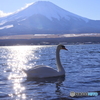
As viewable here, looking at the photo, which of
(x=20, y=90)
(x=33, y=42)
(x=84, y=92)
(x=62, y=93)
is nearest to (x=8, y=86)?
(x=20, y=90)

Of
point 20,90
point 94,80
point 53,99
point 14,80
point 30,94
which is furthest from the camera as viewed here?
point 14,80

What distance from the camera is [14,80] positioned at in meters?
14.4

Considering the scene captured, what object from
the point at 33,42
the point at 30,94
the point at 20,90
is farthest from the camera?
the point at 33,42

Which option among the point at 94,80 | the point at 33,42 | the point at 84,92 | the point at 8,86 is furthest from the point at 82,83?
the point at 33,42

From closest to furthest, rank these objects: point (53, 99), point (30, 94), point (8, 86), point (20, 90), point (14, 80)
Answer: point (53, 99)
point (30, 94)
point (20, 90)
point (8, 86)
point (14, 80)

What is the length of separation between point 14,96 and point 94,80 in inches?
198

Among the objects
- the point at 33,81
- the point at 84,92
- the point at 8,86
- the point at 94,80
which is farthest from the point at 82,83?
the point at 8,86

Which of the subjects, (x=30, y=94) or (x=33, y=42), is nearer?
(x=30, y=94)

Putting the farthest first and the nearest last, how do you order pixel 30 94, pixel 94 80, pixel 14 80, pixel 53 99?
pixel 14 80, pixel 94 80, pixel 30 94, pixel 53 99

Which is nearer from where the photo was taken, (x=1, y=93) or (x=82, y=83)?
(x=1, y=93)

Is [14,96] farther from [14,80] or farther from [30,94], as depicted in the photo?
[14,80]

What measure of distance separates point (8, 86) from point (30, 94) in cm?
227

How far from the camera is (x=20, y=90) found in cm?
1149

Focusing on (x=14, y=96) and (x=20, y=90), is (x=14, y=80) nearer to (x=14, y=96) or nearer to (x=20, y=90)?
(x=20, y=90)
